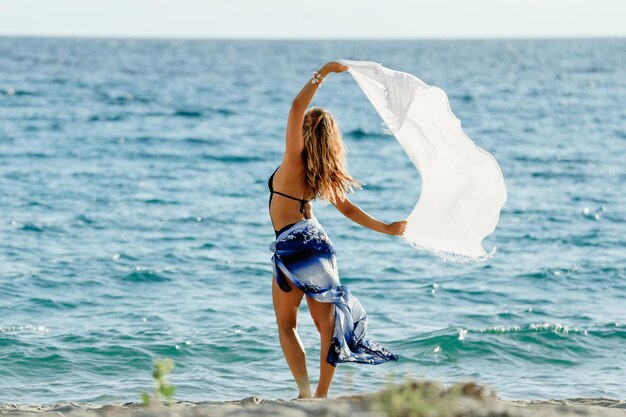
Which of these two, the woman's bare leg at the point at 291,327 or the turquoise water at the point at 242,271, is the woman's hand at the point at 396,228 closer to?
the woman's bare leg at the point at 291,327

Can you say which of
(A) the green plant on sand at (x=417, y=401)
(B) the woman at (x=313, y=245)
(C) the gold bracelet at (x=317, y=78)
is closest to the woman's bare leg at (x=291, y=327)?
(B) the woman at (x=313, y=245)

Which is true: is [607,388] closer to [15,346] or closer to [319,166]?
[319,166]

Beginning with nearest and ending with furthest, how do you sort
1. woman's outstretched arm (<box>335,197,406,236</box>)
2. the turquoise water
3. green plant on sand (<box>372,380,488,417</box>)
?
green plant on sand (<box>372,380,488,417</box>) → woman's outstretched arm (<box>335,197,406,236</box>) → the turquoise water

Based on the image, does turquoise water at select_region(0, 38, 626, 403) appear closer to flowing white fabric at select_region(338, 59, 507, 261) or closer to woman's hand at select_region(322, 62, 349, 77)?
flowing white fabric at select_region(338, 59, 507, 261)

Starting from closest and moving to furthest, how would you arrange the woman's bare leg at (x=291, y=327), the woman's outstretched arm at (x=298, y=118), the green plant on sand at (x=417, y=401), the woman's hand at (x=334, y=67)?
the green plant on sand at (x=417, y=401) < the woman's outstretched arm at (x=298, y=118) < the woman's hand at (x=334, y=67) < the woman's bare leg at (x=291, y=327)

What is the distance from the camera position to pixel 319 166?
6.00 meters

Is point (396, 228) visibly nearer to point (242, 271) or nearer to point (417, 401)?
point (417, 401)

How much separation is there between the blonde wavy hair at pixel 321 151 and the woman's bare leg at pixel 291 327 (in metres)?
0.68

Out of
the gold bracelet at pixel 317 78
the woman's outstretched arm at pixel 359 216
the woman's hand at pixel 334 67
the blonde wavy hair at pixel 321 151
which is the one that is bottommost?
the woman's outstretched arm at pixel 359 216

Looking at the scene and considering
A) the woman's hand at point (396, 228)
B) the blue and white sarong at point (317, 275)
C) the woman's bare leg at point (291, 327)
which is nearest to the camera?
the blue and white sarong at point (317, 275)

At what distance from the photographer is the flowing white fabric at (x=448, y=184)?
6.59 meters

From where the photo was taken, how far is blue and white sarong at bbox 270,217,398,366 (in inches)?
240

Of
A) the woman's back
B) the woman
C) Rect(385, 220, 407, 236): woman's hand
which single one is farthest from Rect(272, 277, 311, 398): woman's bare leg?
Rect(385, 220, 407, 236): woman's hand

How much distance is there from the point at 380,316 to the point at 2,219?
25.2ft
